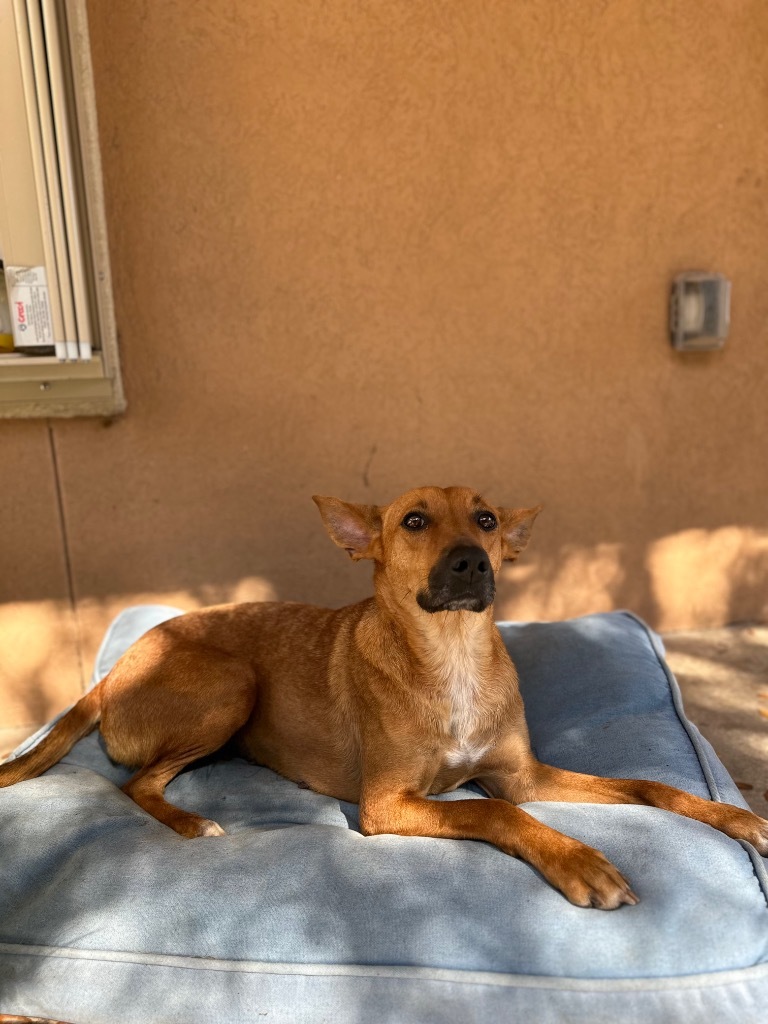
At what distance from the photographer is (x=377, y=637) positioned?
314 centimetres

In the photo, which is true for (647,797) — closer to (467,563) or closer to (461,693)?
(461,693)

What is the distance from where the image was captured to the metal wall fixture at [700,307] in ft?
16.5

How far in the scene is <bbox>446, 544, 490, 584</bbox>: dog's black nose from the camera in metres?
2.74

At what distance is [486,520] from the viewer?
312cm

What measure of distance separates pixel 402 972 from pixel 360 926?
0.16 meters

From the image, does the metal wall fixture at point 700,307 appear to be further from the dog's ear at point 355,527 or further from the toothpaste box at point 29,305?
the toothpaste box at point 29,305

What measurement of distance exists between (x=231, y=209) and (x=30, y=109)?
1051mm

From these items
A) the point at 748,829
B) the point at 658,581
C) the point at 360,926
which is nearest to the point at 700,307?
the point at 658,581

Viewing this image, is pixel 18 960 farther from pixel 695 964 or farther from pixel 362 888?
pixel 695 964

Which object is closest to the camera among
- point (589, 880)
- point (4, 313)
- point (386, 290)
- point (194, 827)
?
point (589, 880)

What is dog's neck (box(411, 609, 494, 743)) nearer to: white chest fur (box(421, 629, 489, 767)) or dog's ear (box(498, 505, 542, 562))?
white chest fur (box(421, 629, 489, 767))

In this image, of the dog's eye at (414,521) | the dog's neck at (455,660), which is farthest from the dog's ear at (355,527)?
the dog's neck at (455,660)

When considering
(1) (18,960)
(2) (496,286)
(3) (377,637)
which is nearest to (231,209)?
(2) (496,286)

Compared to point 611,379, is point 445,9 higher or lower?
higher
